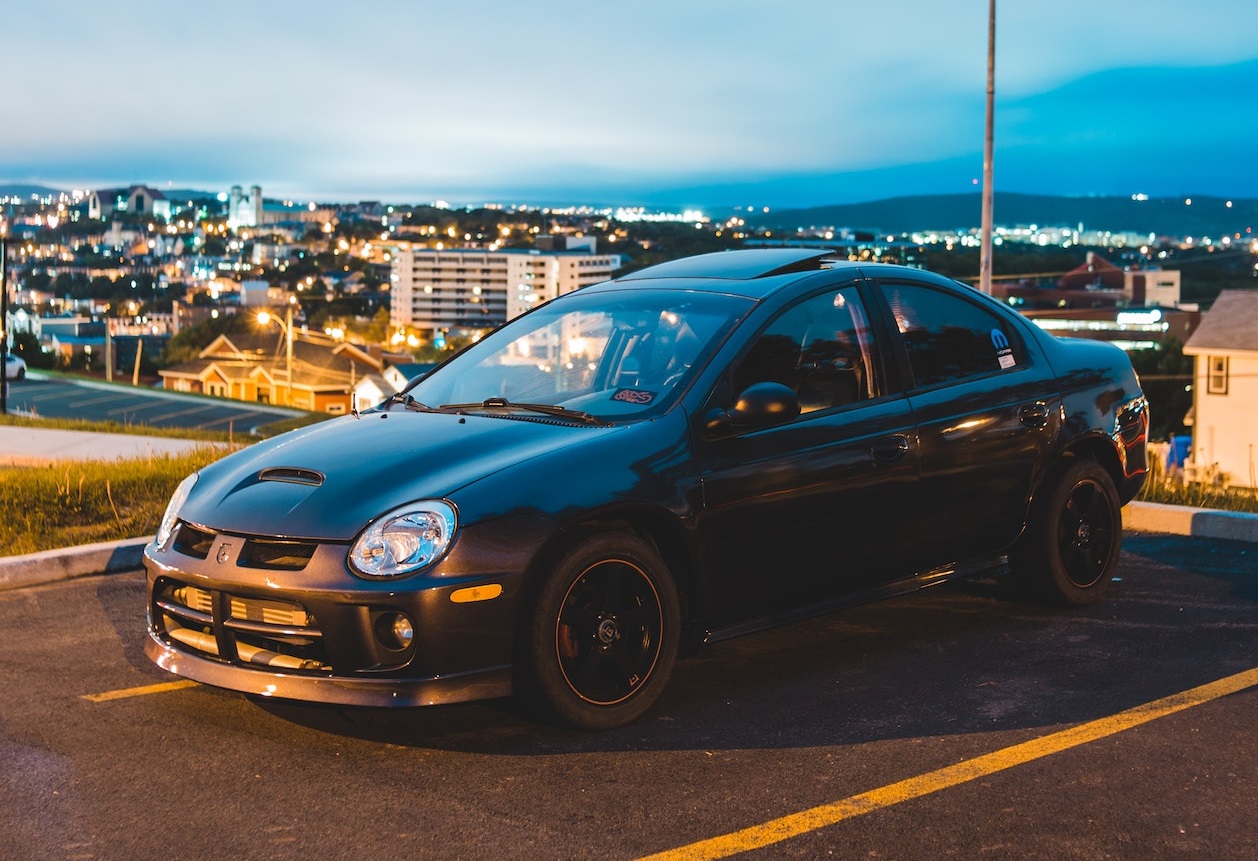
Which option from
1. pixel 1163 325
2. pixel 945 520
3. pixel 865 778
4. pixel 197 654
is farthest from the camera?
pixel 1163 325

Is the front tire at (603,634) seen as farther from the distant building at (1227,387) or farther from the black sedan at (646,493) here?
the distant building at (1227,387)

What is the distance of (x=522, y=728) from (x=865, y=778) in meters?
1.24

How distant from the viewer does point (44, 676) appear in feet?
18.3

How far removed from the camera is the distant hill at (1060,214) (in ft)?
401

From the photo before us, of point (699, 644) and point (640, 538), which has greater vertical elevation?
point (640, 538)

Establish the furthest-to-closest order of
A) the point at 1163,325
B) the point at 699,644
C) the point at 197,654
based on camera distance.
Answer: the point at 1163,325
the point at 699,644
the point at 197,654

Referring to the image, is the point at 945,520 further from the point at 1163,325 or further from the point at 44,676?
the point at 1163,325

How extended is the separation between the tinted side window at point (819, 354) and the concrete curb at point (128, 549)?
3748 millimetres

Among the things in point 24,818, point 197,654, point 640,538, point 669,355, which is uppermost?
point 669,355

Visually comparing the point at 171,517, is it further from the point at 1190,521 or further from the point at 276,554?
the point at 1190,521

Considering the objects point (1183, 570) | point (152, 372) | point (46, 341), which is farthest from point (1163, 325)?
point (46, 341)

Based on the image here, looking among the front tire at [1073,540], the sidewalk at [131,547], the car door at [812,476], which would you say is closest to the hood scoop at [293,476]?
the car door at [812,476]

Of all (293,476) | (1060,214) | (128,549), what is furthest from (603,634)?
(1060,214)

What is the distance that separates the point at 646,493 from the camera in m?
4.91
